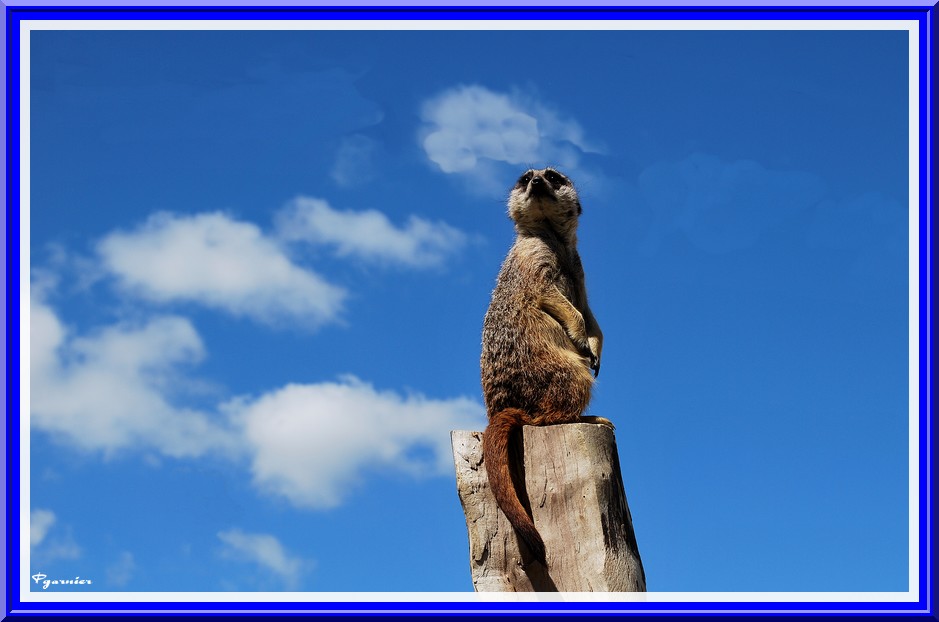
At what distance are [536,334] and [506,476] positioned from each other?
4.45ft

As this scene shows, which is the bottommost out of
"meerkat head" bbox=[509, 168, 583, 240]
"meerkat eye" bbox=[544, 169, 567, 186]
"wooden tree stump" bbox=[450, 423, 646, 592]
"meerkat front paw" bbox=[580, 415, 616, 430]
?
"wooden tree stump" bbox=[450, 423, 646, 592]

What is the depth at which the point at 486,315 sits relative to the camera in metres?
7.77

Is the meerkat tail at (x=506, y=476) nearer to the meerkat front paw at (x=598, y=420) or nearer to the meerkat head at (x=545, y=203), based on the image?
the meerkat front paw at (x=598, y=420)

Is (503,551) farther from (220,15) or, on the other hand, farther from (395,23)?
(220,15)

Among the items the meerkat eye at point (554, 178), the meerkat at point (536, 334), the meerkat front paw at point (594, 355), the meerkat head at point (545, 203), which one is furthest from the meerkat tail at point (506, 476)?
the meerkat eye at point (554, 178)

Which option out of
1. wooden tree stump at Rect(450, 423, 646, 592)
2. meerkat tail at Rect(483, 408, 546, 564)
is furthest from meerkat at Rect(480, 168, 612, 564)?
wooden tree stump at Rect(450, 423, 646, 592)

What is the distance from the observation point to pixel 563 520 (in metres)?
6.38

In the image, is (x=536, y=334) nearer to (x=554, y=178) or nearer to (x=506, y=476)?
(x=506, y=476)

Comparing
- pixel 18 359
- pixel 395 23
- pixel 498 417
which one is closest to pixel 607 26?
pixel 395 23

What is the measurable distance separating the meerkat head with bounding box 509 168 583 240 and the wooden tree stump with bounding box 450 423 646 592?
2.31 meters

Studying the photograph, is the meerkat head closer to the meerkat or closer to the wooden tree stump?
the meerkat

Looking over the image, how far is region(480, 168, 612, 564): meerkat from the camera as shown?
22.2 ft

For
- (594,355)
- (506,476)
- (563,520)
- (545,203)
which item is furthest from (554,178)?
(563,520)

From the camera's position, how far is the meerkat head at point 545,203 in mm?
8203
